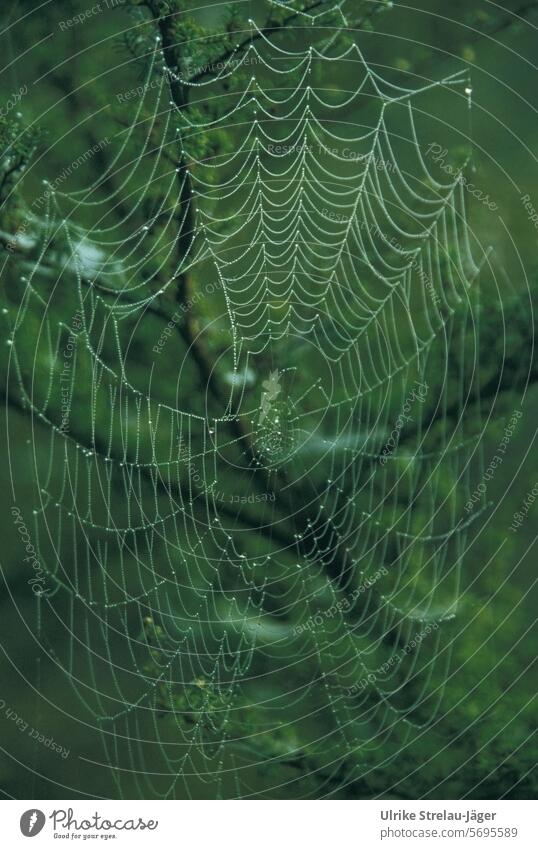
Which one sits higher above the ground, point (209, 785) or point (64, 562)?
point (64, 562)

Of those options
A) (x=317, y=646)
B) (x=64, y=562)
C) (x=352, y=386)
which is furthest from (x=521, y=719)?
(x=64, y=562)

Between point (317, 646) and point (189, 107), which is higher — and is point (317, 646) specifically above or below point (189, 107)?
below

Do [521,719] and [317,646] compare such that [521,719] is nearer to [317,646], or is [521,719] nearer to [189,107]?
[317,646]

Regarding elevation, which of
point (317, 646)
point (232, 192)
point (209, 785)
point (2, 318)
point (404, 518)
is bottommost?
point (209, 785)

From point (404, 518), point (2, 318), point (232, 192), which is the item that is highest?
point (232, 192)

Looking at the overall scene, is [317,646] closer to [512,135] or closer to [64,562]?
[64,562]

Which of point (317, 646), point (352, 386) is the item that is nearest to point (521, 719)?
point (317, 646)
